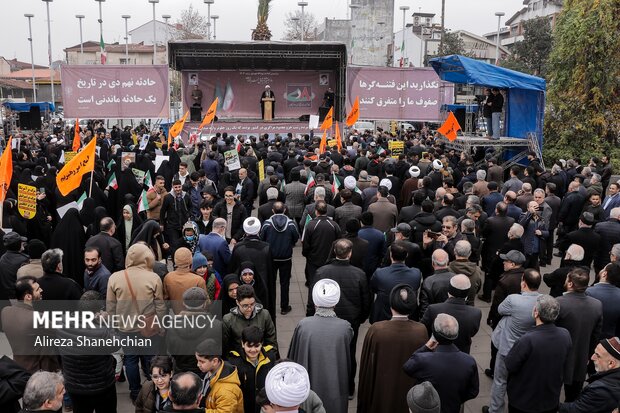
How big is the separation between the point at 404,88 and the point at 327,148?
7448 mm

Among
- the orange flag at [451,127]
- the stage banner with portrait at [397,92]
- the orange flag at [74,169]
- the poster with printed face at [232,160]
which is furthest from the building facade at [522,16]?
the orange flag at [74,169]

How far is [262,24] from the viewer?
34906mm

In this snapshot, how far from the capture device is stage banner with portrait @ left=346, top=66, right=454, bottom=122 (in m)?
20.6

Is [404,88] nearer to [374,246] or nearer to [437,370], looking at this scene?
[374,246]

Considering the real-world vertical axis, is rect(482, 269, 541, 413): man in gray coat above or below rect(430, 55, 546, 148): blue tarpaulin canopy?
below

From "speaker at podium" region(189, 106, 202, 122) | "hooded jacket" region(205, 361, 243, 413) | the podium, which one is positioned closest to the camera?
"hooded jacket" region(205, 361, 243, 413)

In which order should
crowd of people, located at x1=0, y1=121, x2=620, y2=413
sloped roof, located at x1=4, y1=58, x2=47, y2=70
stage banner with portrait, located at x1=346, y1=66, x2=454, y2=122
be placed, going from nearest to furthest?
1. crowd of people, located at x1=0, y1=121, x2=620, y2=413
2. stage banner with portrait, located at x1=346, y1=66, x2=454, y2=122
3. sloped roof, located at x1=4, y1=58, x2=47, y2=70

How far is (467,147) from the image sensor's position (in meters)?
16.5

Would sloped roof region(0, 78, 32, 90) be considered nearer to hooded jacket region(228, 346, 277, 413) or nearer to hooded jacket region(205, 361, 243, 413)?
hooded jacket region(228, 346, 277, 413)

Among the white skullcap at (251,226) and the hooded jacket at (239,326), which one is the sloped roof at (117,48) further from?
the hooded jacket at (239,326)

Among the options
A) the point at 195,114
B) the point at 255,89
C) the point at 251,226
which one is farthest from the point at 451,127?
the point at 255,89

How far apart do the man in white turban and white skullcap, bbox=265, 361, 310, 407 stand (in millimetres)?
1103

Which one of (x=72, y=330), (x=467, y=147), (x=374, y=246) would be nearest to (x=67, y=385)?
(x=72, y=330)

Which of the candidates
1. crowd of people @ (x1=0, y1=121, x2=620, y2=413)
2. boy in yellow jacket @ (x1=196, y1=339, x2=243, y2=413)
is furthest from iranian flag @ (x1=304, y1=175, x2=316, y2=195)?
boy in yellow jacket @ (x1=196, y1=339, x2=243, y2=413)
